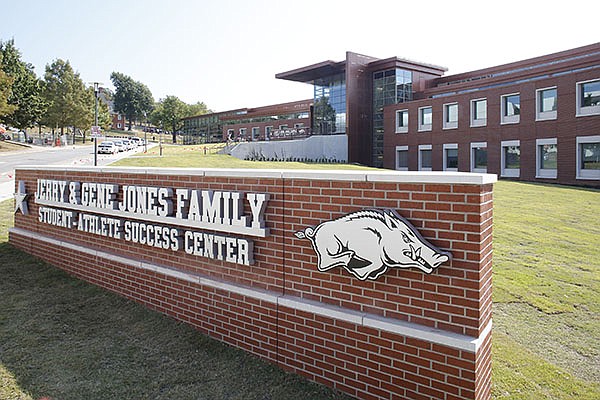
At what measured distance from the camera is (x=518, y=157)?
111ft

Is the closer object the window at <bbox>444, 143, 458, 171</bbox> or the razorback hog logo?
the razorback hog logo

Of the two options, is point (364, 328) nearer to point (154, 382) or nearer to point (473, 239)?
point (473, 239)

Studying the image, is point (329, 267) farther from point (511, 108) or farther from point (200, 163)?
point (511, 108)

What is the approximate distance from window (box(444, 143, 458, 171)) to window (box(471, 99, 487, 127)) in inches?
99.2

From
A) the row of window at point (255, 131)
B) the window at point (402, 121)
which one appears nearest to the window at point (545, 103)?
the window at point (402, 121)

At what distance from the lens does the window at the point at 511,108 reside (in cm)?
3366

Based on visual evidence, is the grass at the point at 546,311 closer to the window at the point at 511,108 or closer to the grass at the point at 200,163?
the grass at the point at 200,163

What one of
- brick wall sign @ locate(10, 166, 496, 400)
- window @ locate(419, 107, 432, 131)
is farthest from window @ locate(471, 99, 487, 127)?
brick wall sign @ locate(10, 166, 496, 400)

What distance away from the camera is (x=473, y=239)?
3828mm

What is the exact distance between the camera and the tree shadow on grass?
4711 mm

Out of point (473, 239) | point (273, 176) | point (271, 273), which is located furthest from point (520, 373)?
point (273, 176)

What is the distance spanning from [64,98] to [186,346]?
73.8m

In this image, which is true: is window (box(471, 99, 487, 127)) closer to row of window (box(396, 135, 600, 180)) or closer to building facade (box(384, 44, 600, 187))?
building facade (box(384, 44, 600, 187))

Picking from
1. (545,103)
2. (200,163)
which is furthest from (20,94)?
(545,103)
